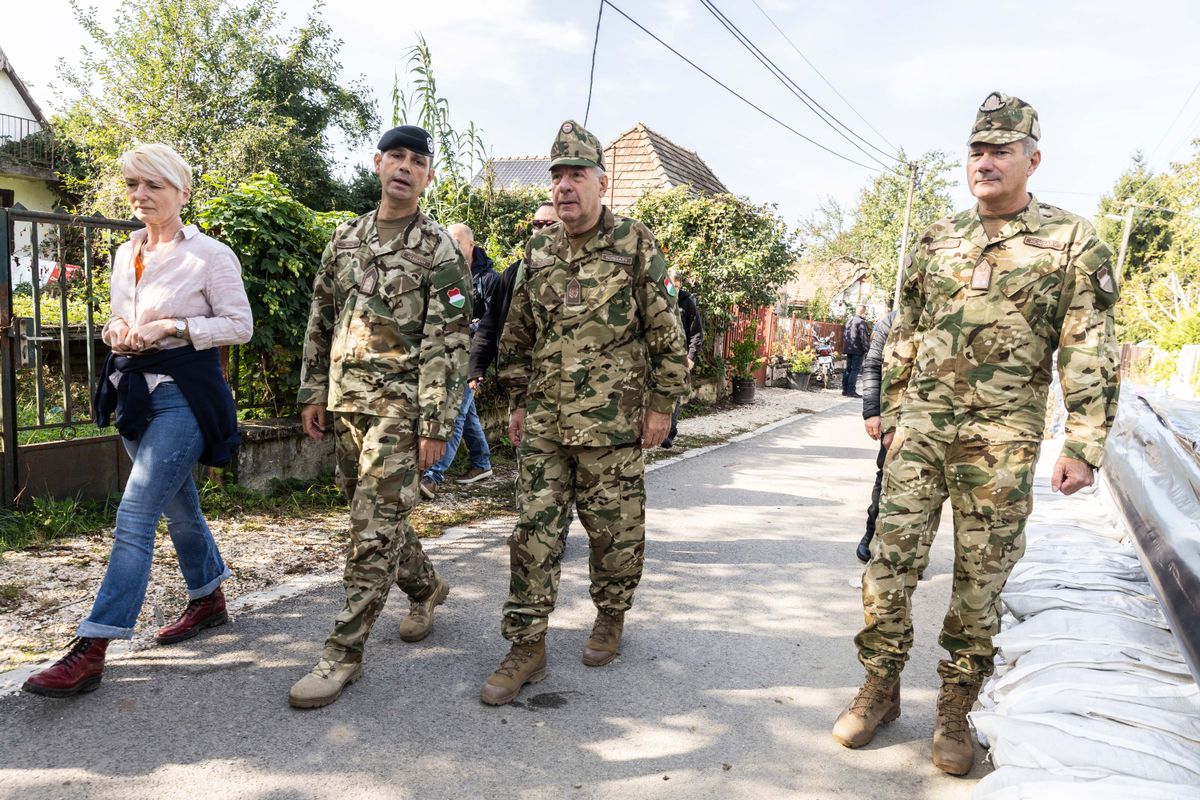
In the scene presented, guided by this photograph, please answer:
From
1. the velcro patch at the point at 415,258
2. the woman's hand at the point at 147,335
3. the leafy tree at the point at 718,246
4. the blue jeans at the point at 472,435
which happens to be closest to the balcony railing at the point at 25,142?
the leafy tree at the point at 718,246

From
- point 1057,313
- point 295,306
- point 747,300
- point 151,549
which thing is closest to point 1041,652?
point 1057,313

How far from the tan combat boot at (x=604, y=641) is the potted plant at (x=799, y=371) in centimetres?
1874

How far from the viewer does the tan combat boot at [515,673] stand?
9.68 ft

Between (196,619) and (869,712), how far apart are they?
2729 mm

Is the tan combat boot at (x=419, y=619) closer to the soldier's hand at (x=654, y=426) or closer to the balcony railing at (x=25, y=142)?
the soldier's hand at (x=654, y=426)

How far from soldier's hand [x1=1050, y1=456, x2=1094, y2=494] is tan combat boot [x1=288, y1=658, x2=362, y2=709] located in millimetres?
2547

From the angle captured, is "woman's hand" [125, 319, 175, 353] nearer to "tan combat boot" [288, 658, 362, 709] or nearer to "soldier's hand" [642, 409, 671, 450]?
"tan combat boot" [288, 658, 362, 709]

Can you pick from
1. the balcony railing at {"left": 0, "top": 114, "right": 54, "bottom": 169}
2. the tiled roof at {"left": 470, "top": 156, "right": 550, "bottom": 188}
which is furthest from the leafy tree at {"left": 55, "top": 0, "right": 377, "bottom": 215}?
the tiled roof at {"left": 470, "top": 156, "right": 550, "bottom": 188}

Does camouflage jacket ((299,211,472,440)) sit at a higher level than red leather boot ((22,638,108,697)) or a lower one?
higher

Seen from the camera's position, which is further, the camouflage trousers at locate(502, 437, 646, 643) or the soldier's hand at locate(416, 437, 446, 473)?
the camouflage trousers at locate(502, 437, 646, 643)

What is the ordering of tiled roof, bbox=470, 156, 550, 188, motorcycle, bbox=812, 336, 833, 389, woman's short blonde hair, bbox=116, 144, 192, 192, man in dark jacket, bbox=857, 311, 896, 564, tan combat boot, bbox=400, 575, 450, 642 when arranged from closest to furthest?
woman's short blonde hair, bbox=116, 144, 192, 192 → tan combat boot, bbox=400, 575, 450, 642 → man in dark jacket, bbox=857, 311, 896, 564 → motorcycle, bbox=812, 336, 833, 389 → tiled roof, bbox=470, 156, 550, 188

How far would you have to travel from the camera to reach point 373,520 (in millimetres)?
2938

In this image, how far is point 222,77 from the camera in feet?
92.9

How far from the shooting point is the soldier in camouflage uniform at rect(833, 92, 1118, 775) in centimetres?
260
